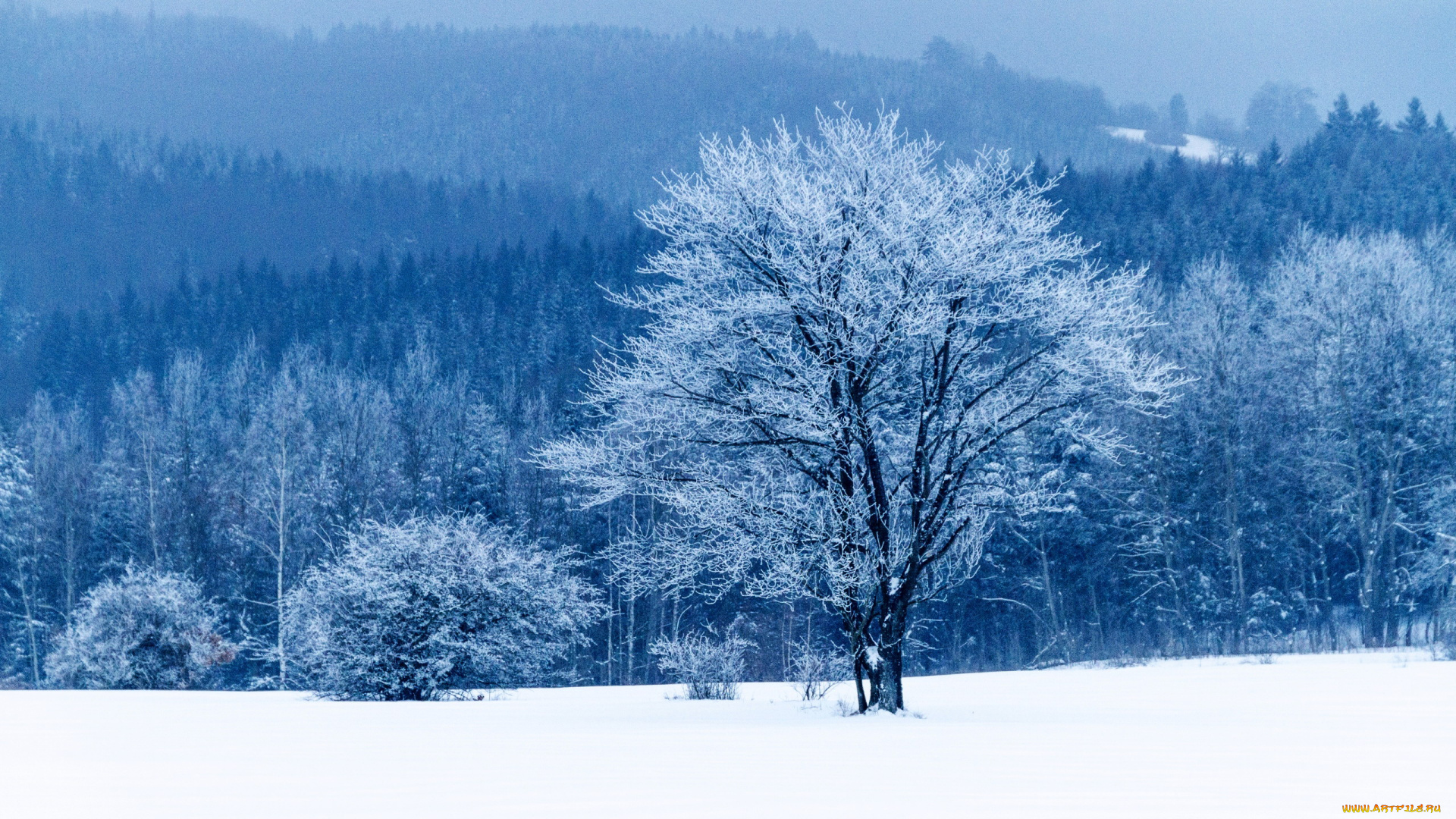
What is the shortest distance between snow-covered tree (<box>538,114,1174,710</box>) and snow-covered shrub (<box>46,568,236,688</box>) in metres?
15.6

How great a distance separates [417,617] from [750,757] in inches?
461

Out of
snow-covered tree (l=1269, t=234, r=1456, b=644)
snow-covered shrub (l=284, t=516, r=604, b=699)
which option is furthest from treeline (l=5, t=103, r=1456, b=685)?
snow-covered shrub (l=284, t=516, r=604, b=699)

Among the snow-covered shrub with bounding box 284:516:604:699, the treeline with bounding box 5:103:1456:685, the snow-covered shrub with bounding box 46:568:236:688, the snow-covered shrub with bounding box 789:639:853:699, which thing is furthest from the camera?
the treeline with bounding box 5:103:1456:685

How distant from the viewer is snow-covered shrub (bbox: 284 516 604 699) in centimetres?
2027

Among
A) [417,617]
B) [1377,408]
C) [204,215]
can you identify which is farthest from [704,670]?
[204,215]

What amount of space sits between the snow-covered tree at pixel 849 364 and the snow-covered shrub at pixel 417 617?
5.94 metres

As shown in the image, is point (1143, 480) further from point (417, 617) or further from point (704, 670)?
point (417, 617)

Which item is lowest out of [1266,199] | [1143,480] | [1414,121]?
[1143,480]

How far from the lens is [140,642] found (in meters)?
26.4

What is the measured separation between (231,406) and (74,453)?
16.7m

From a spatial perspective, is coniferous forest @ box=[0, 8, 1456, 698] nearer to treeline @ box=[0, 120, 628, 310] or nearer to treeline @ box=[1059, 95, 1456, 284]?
treeline @ box=[1059, 95, 1456, 284]

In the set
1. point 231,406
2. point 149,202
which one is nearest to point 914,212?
point 231,406

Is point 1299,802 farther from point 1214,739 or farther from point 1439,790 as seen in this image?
point 1214,739

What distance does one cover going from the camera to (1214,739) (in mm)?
11383
